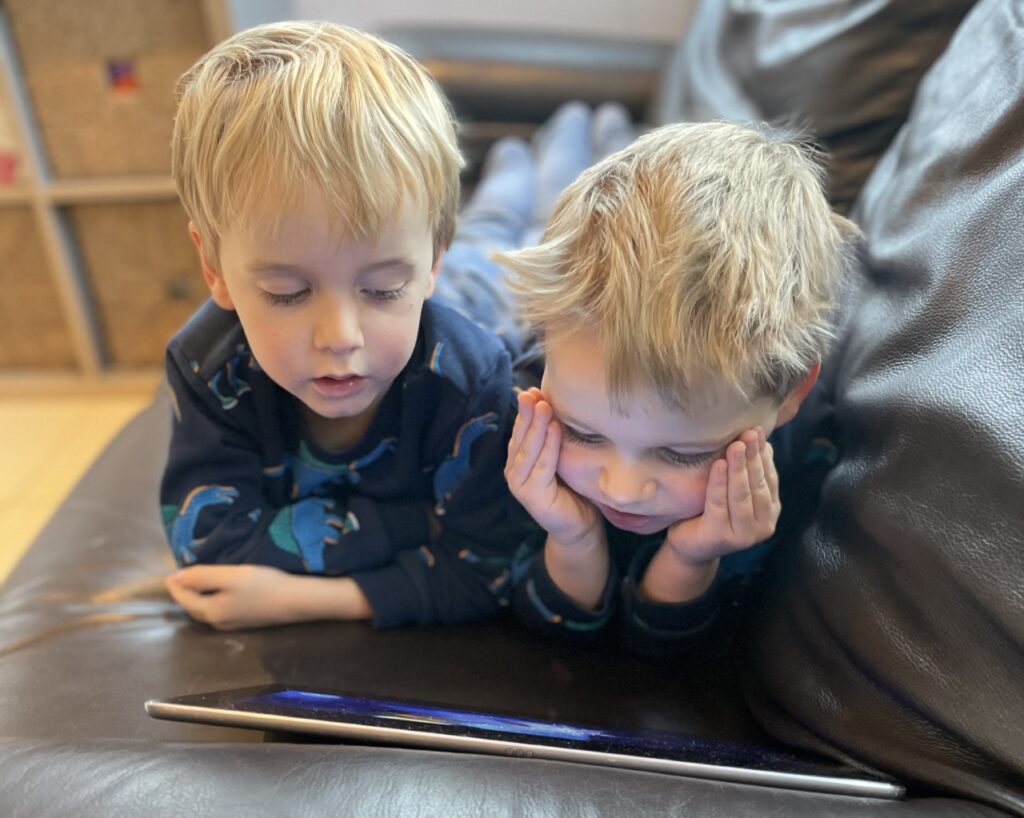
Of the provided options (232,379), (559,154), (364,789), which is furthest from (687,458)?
(559,154)

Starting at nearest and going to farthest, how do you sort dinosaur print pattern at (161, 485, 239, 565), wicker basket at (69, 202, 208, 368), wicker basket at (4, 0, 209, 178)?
dinosaur print pattern at (161, 485, 239, 565)
wicker basket at (4, 0, 209, 178)
wicker basket at (69, 202, 208, 368)

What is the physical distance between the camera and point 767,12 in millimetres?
1493

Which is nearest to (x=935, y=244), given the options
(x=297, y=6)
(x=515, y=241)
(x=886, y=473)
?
(x=886, y=473)

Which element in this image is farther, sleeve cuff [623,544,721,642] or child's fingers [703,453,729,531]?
sleeve cuff [623,544,721,642]

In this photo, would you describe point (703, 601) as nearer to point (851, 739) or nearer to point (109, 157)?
point (851, 739)

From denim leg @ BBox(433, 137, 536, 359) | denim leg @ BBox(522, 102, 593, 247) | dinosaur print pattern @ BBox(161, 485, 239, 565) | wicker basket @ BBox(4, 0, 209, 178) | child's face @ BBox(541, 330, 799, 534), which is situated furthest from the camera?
wicker basket @ BBox(4, 0, 209, 178)

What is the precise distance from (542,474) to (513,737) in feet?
0.66

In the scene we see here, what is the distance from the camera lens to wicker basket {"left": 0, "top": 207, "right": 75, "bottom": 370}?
2107mm

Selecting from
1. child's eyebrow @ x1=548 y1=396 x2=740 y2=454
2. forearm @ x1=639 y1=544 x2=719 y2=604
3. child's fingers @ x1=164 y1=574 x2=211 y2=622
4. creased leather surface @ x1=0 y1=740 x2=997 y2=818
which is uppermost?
child's eyebrow @ x1=548 y1=396 x2=740 y2=454

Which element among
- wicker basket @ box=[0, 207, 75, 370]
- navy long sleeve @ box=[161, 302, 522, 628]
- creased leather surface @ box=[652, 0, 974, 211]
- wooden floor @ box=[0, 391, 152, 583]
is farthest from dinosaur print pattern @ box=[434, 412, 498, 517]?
wicker basket @ box=[0, 207, 75, 370]

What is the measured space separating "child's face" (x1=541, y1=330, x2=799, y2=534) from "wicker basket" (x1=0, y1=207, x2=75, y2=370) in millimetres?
1872

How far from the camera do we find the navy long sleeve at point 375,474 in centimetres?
85

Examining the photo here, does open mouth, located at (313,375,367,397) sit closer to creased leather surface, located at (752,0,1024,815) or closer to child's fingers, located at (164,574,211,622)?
child's fingers, located at (164,574,211,622)

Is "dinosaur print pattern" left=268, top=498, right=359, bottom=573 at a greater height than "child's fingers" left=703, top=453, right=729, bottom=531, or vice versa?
"child's fingers" left=703, top=453, right=729, bottom=531
